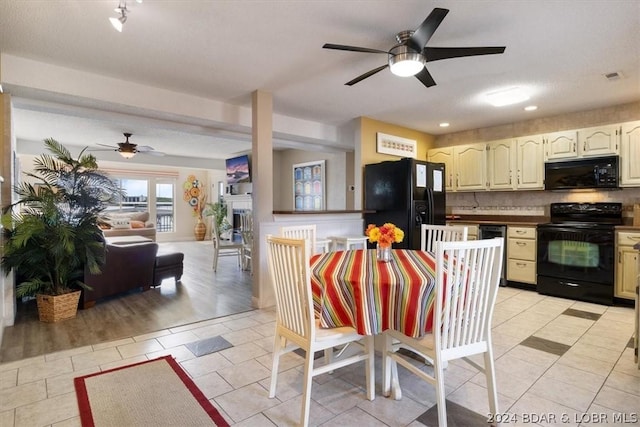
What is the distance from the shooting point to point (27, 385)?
2.09 meters

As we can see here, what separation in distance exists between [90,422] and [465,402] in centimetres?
206

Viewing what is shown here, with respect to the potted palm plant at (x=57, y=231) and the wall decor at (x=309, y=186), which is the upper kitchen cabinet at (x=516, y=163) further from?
the potted palm plant at (x=57, y=231)

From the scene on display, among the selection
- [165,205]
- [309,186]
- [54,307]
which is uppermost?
[309,186]

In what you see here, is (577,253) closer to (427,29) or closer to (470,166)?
(470,166)

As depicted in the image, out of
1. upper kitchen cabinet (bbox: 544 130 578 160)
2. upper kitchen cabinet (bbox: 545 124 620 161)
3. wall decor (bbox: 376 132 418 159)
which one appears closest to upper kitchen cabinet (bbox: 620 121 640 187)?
upper kitchen cabinet (bbox: 545 124 620 161)

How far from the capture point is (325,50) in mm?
2770

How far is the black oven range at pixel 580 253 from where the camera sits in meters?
3.77

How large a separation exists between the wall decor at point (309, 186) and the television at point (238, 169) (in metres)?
1.26

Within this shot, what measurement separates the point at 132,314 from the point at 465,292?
10.9 feet

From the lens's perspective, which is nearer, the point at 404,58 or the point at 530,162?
the point at 404,58

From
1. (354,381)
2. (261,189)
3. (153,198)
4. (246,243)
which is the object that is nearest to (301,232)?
(261,189)

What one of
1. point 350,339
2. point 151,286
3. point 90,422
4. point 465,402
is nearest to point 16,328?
point 151,286

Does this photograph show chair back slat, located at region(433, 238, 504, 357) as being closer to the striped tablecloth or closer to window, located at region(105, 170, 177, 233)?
the striped tablecloth

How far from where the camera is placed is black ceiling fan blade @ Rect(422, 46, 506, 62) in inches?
84.7
